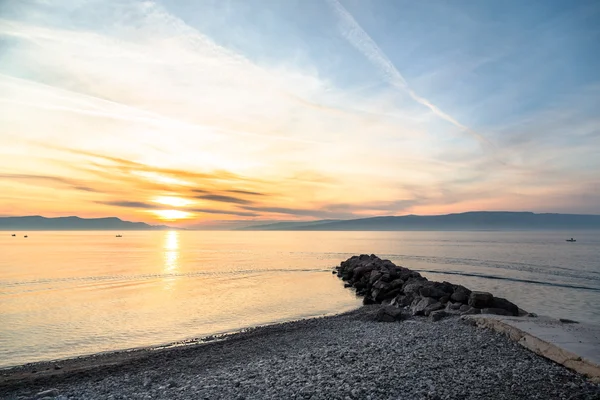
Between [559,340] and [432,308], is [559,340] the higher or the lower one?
the higher one

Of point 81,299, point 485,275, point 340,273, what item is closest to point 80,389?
point 81,299

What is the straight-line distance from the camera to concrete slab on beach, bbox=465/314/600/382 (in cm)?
930

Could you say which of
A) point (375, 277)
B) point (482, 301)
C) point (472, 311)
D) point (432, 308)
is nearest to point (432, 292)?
point (432, 308)

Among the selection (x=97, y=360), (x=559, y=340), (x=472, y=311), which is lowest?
(x=97, y=360)

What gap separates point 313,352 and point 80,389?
6.70 meters

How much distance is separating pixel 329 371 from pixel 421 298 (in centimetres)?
1339

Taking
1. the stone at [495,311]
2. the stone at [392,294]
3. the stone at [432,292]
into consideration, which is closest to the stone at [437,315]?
the stone at [495,311]

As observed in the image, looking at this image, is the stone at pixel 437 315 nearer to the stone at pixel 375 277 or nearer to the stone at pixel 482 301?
the stone at pixel 482 301

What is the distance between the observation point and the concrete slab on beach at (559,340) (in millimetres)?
9305

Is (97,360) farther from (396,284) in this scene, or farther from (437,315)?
(396,284)

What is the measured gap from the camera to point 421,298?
21875 millimetres

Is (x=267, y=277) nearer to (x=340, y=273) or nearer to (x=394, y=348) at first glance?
(x=340, y=273)

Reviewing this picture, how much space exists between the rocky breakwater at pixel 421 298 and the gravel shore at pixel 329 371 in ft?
9.50

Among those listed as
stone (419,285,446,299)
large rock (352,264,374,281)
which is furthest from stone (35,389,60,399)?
large rock (352,264,374,281)
